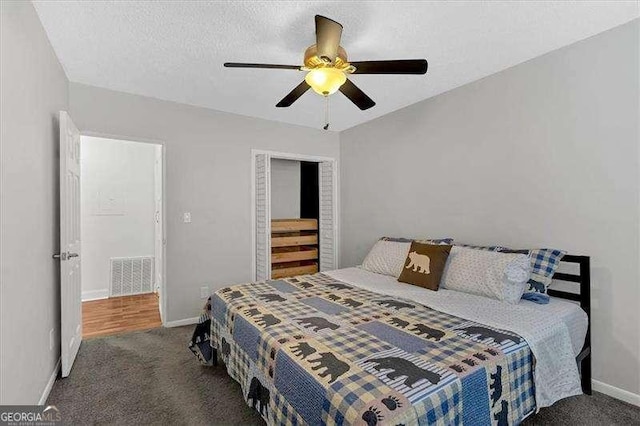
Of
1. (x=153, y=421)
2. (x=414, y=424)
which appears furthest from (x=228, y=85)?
(x=414, y=424)

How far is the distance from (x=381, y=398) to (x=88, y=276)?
4.75m

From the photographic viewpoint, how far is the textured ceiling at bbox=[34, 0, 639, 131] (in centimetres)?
187

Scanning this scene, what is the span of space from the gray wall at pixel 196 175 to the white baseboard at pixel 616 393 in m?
3.35

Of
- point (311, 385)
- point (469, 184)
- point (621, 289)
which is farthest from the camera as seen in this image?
point (469, 184)

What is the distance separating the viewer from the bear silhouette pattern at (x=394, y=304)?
2.06 m

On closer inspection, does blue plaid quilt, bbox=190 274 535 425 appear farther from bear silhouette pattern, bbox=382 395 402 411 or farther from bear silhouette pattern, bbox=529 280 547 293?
bear silhouette pattern, bbox=529 280 547 293

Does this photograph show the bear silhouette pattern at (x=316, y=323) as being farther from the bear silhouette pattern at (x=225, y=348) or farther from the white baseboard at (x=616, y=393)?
the white baseboard at (x=616, y=393)

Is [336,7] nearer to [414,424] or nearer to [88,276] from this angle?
[414,424]

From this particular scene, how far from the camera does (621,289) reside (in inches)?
81.7

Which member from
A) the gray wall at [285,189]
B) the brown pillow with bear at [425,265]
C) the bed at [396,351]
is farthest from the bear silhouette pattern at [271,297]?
the gray wall at [285,189]

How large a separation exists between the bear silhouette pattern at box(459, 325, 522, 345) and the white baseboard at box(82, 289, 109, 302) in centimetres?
475

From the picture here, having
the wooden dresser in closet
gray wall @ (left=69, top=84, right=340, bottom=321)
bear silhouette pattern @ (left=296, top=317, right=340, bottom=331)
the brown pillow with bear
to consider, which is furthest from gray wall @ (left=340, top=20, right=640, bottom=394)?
gray wall @ (left=69, top=84, right=340, bottom=321)

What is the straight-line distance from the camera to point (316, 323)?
69.2 inches

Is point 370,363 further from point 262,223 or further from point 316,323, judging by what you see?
Result: point 262,223
